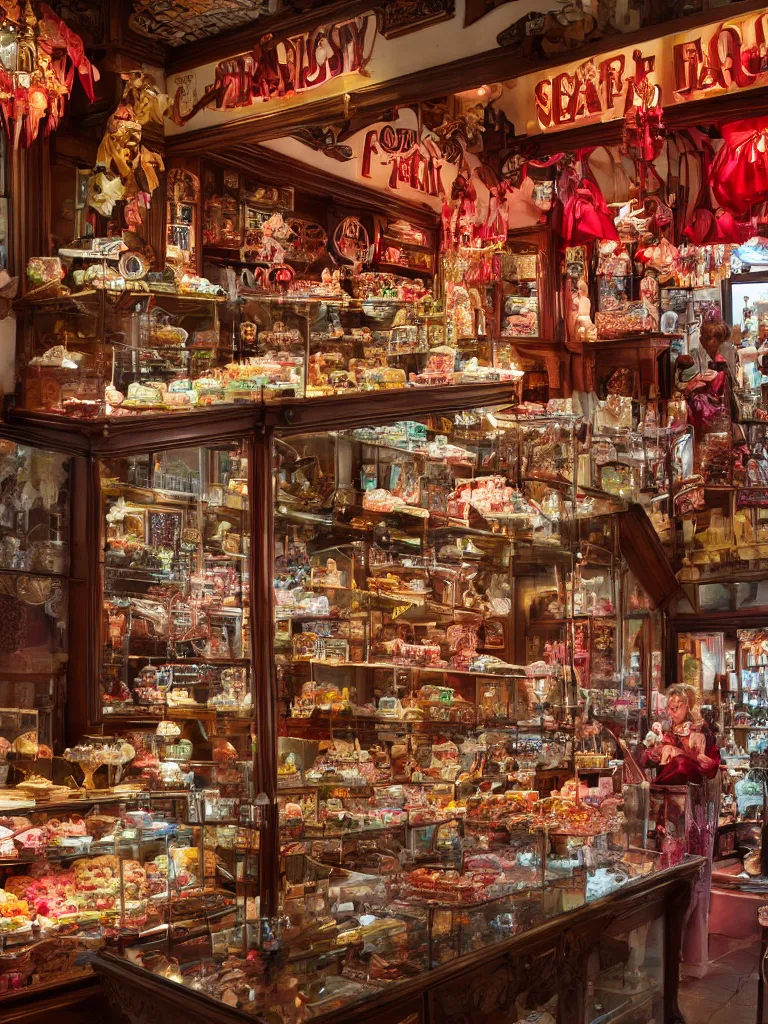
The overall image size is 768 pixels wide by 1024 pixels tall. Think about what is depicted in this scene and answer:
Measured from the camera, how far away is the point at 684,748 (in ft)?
23.3

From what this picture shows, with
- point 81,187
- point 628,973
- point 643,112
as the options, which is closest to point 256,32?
point 81,187

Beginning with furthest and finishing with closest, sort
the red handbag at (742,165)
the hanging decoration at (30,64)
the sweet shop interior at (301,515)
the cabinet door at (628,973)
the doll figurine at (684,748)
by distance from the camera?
1. the doll figurine at (684,748)
2. the red handbag at (742,165)
3. the hanging decoration at (30,64)
4. the sweet shop interior at (301,515)
5. the cabinet door at (628,973)

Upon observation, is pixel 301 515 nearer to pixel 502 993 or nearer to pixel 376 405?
pixel 376 405

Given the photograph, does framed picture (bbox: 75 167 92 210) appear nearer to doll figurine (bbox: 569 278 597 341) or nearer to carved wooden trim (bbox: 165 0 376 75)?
carved wooden trim (bbox: 165 0 376 75)

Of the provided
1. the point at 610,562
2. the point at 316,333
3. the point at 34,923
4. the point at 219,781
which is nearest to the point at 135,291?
the point at 316,333

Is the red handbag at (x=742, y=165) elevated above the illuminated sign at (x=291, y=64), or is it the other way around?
the illuminated sign at (x=291, y=64)

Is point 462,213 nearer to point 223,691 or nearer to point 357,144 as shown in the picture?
point 357,144

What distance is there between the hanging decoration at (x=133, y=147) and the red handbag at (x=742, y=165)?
2.79m

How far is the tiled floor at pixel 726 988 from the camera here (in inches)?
228

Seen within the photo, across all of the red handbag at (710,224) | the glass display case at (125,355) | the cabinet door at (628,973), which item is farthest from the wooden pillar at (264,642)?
the red handbag at (710,224)

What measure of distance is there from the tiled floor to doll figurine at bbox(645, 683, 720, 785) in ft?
3.25

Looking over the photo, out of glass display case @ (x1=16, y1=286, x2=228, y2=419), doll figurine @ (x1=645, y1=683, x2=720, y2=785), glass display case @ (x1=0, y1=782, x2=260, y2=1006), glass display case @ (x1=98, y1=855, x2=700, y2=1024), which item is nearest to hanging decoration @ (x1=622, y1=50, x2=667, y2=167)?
glass display case @ (x1=16, y1=286, x2=228, y2=419)

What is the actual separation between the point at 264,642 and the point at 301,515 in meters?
0.60

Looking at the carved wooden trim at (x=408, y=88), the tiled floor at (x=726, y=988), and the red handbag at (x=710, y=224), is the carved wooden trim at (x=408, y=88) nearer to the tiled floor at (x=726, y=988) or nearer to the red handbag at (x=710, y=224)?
the red handbag at (x=710, y=224)
